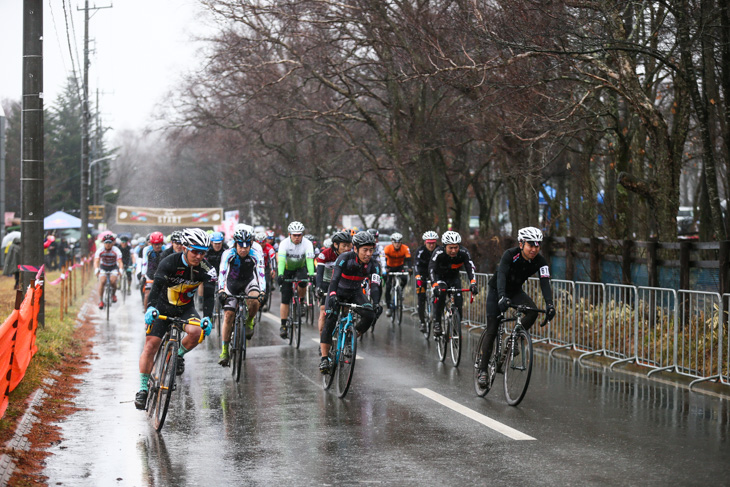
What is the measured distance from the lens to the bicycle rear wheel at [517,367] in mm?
9516

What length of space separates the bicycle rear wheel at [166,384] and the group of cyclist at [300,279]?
0.85 ft

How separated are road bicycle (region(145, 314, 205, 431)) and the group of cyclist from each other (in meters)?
0.08

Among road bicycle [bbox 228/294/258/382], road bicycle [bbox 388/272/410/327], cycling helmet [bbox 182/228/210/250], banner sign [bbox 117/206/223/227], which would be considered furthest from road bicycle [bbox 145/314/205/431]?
banner sign [bbox 117/206/223/227]

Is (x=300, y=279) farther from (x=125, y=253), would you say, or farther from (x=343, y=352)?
(x=125, y=253)

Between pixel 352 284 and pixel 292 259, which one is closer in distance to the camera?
pixel 352 284

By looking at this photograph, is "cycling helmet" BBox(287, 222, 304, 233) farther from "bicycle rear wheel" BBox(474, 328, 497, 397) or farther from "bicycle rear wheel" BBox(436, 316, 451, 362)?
"bicycle rear wheel" BBox(474, 328, 497, 397)

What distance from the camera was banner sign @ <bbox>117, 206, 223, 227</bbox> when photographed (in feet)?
199

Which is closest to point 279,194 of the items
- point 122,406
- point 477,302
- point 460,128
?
point 460,128

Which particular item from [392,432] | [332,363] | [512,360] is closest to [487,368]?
[512,360]

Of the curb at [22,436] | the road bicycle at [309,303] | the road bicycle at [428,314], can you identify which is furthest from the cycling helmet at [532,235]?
the road bicycle at [309,303]

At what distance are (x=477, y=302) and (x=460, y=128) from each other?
6.31m

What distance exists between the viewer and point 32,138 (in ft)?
47.4

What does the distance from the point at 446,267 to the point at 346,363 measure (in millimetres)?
4073

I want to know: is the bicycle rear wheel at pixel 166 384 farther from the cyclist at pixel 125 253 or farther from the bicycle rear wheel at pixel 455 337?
the cyclist at pixel 125 253
